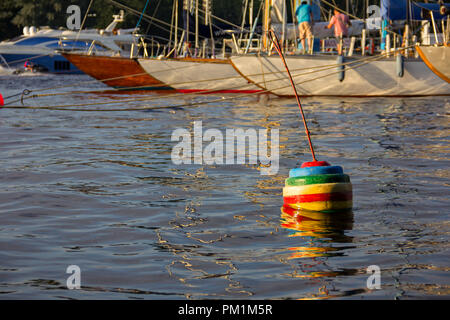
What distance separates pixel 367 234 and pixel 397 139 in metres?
8.09

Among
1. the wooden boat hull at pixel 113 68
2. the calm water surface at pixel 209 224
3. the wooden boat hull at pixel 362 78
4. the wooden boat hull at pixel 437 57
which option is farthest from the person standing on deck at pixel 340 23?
the calm water surface at pixel 209 224

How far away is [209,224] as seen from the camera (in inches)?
324

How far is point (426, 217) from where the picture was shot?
8.45 metres

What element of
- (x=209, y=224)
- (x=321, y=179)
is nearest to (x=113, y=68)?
(x=321, y=179)

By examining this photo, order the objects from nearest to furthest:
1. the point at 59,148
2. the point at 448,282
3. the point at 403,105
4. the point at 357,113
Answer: the point at 448,282
the point at 59,148
the point at 357,113
the point at 403,105

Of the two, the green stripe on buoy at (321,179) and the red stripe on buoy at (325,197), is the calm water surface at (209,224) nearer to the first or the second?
the red stripe on buoy at (325,197)

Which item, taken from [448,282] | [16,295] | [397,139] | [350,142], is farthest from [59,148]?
[448,282]

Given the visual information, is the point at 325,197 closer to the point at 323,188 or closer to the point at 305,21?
the point at 323,188

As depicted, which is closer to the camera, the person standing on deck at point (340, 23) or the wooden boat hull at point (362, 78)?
the person standing on deck at point (340, 23)

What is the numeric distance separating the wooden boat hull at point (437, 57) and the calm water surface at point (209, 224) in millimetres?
7322

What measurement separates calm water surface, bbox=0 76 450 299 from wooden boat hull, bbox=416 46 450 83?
7.32 m

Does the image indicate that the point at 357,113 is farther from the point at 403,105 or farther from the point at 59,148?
the point at 59,148

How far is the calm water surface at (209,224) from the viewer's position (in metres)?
6.15

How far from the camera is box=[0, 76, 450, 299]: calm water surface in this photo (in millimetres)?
6148
